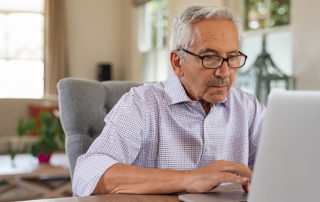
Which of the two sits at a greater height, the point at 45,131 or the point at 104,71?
the point at 104,71

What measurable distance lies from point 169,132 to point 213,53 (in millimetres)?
278

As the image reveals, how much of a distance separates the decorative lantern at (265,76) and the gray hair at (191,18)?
2293 mm

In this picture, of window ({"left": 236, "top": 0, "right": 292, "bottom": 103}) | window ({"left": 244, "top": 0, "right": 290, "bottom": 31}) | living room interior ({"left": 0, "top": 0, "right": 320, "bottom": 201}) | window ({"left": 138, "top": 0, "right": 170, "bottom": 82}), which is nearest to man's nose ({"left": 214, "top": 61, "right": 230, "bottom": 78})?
window ({"left": 236, "top": 0, "right": 292, "bottom": 103})

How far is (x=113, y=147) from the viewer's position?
1.29 metres

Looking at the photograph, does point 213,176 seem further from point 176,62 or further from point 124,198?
point 176,62

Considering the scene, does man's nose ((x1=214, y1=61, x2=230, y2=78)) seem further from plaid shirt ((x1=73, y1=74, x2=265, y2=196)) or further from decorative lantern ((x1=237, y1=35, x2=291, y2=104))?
decorative lantern ((x1=237, y1=35, x2=291, y2=104))

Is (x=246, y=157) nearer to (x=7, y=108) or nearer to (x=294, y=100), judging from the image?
(x=294, y=100)

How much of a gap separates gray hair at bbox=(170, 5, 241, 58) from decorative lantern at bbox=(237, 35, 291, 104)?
229cm

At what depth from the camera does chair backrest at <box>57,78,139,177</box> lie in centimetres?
149

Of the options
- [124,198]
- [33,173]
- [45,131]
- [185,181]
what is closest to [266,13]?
[45,131]

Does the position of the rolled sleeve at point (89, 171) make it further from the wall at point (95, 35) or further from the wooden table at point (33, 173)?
the wall at point (95, 35)

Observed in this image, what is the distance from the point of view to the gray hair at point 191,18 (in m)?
1.41

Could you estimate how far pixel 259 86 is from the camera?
3803 mm

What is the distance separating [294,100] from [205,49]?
0.83 m
